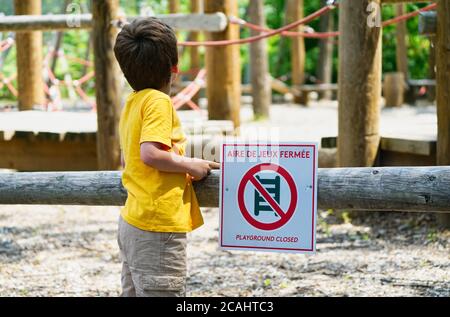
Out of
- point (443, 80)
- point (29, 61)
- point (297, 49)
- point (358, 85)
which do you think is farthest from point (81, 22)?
point (297, 49)

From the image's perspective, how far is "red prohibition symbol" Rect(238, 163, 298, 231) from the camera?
3055 mm

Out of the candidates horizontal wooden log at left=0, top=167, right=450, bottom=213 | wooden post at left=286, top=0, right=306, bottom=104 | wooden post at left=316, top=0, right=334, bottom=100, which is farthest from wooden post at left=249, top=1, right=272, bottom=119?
horizontal wooden log at left=0, top=167, right=450, bottom=213

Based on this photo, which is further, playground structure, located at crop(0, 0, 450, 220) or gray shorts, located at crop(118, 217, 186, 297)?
playground structure, located at crop(0, 0, 450, 220)

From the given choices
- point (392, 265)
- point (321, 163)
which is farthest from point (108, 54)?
point (392, 265)

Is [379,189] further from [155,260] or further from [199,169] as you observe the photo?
[155,260]

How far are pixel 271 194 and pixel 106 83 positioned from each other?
4.02m

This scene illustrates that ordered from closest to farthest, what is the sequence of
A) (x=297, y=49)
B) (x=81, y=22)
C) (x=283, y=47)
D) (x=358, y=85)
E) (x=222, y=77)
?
(x=358, y=85), (x=81, y=22), (x=222, y=77), (x=297, y=49), (x=283, y=47)

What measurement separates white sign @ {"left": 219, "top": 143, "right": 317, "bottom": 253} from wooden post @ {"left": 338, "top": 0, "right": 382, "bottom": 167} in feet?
9.73

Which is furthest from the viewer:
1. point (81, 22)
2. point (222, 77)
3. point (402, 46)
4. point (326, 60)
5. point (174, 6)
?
point (326, 60)

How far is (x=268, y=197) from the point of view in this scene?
121 inches

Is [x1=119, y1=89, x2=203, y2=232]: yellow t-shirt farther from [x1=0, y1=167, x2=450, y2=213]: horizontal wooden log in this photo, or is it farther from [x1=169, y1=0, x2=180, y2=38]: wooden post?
[x1=169, y1=0, x2=180, y2=38]: wooden post

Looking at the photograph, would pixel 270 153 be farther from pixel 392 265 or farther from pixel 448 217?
pixel 448 217

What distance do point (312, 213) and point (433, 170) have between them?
48cm

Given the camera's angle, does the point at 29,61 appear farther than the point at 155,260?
Yes
